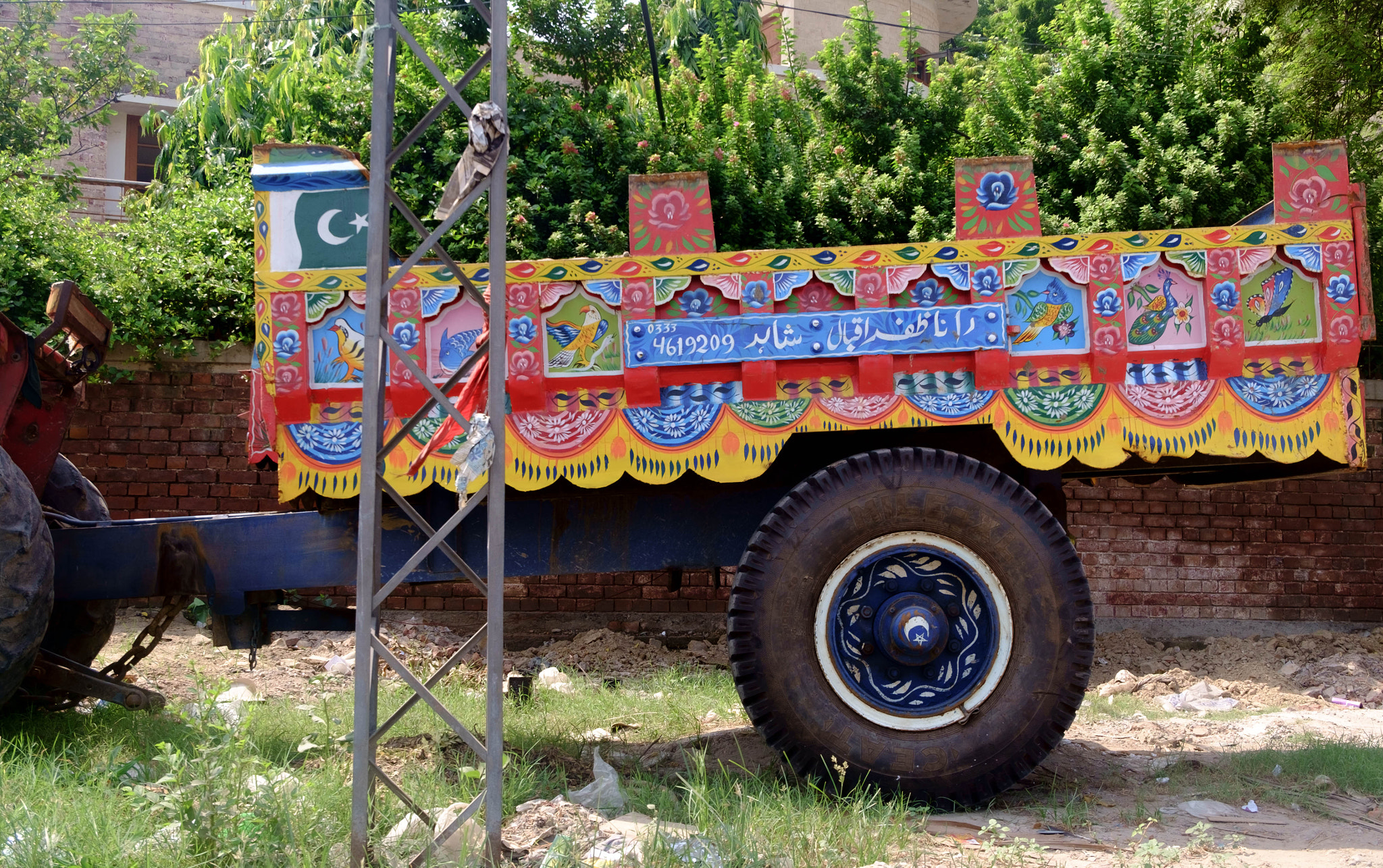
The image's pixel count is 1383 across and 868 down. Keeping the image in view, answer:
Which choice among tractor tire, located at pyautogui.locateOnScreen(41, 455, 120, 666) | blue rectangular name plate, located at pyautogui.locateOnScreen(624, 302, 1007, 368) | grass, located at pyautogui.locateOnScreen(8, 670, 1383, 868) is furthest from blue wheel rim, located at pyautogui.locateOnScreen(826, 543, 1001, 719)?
tractor tire, located at pyautogui.locateOnScreen(41, 455, 120, 666)

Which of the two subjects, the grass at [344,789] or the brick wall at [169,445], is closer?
the grass at [344,789]

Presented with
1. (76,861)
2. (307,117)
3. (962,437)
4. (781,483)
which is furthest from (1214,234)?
(307,117)

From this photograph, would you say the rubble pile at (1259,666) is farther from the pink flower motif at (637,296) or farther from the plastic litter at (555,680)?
the pink flower motif at (637,296)

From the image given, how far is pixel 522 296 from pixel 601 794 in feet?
5.80

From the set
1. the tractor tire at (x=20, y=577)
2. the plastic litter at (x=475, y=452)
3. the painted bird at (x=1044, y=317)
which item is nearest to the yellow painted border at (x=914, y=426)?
the painted bird at (x=1044, y=317)

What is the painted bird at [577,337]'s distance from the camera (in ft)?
11.5

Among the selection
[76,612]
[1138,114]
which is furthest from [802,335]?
[1138,114]

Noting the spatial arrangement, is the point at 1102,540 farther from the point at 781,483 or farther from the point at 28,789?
the point at 28,789

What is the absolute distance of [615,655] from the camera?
6844 mm

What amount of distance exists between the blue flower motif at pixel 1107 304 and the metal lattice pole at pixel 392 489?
84.4 inches

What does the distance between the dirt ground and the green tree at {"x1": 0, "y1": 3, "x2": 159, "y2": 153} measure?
24.6 ft

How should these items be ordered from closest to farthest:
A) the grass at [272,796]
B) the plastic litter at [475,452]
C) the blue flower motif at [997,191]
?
1. the grass at [272,796]
2. the plastic litter at [475,452]
3. the blue flower motif at [997,191]

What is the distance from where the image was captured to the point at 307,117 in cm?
815

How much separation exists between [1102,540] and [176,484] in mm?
7044
